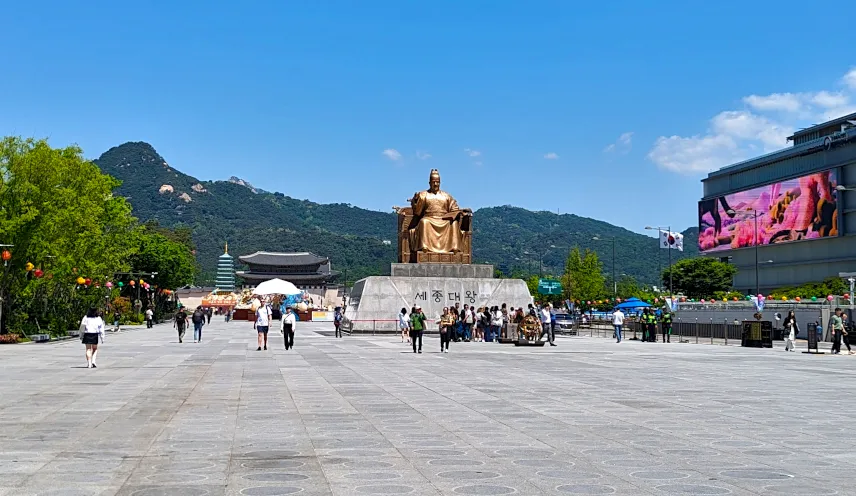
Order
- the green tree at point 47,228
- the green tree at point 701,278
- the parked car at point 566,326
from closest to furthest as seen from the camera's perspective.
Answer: the green tree at point 47,228 < the parked car at point 566,326 < the green tree at point 701,278

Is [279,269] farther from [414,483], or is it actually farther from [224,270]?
[414,483]

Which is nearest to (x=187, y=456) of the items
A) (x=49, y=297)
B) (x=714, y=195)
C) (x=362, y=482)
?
(x=362, y=482)

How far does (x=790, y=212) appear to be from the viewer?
267 feet

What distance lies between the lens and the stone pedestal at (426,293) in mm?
38312

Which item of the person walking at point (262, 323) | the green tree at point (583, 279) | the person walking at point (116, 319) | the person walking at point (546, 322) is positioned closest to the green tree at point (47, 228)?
the person walking at point (116, 319)

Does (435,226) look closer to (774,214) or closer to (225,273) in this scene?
(774,214)

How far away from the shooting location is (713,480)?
22.0 ft

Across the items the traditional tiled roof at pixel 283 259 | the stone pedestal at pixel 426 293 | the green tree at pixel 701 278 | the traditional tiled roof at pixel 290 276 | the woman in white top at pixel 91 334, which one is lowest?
the woman in white top at pixel 91 334

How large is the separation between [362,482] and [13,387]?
32.5ft

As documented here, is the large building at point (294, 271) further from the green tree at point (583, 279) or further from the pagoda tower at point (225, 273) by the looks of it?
the green tree at point (583, 279)

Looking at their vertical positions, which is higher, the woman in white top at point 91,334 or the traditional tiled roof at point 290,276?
the traditional tiled roof at point 290,276

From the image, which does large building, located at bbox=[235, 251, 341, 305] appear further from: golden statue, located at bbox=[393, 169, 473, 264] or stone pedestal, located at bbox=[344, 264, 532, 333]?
stone pedestal, located at bbox=[344, 264, 532, 333]

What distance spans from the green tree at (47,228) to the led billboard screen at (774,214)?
48610mm

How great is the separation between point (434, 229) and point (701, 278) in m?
45.0
